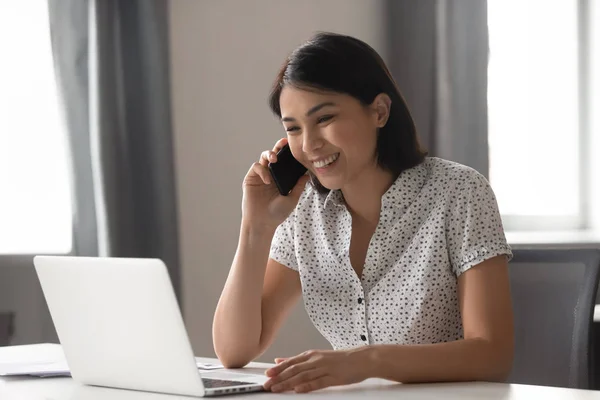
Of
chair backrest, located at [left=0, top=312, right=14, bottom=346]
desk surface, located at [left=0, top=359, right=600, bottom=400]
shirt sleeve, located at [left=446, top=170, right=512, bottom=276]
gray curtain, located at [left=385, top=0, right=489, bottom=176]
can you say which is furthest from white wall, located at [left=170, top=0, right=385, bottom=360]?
desk surface, located at [left=0, top=359, right=600, bottom=400]

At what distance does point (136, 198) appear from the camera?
323 cm

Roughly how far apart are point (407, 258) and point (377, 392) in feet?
1.65

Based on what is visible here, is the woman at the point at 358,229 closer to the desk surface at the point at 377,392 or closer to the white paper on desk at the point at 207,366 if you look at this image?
the white paper on desk at the point at 207,366

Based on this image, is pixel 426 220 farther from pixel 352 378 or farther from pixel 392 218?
pixel 352 378

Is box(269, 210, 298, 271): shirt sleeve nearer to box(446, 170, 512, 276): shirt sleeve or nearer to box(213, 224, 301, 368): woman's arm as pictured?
box(213, 224, 301, 368): woman's arm

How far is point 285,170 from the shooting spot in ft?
6.24

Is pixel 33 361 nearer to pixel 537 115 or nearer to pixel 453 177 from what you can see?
pixel 453 177

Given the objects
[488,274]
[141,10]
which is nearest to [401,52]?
[141,10]

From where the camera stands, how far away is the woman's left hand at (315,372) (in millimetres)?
1306

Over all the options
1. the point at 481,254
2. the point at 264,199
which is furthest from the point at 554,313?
the point at 264,199

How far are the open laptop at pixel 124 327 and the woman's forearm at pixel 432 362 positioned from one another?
0.62ft

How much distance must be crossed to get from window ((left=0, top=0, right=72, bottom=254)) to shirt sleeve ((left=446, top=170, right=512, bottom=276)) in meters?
1.78

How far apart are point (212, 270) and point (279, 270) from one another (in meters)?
1.60

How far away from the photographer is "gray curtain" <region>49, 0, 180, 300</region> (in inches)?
121
